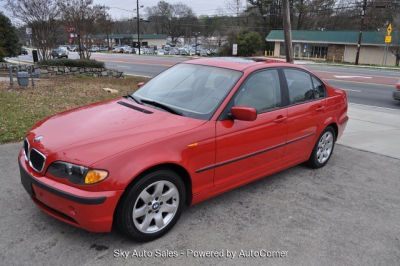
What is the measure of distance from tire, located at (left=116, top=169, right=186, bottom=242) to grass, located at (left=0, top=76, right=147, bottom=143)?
12.7 ft

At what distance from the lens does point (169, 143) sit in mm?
3066

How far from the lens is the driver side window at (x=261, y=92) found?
3798mm

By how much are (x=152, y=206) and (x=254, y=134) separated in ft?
4.71

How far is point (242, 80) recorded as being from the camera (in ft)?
12.5

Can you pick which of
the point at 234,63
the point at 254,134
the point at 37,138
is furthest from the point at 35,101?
the point at 254,134

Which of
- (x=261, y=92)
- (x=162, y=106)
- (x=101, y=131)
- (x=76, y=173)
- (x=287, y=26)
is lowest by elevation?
(x=76, y=173)

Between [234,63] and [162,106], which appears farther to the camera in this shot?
[234,63]

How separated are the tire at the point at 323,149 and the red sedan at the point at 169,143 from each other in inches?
Answer: 8.5

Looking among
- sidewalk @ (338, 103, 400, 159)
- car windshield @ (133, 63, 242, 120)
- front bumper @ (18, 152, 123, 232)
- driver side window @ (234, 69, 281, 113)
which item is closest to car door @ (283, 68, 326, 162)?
driver side window @ (234, 69, 281, 113)

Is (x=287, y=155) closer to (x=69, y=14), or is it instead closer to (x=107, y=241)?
(x=107, y=241)

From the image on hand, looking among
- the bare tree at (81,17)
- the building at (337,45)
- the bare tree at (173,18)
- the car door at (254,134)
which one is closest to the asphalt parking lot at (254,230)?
the car door at (254,134)

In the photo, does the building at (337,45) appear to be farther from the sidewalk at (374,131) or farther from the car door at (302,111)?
the car door at (302,111)

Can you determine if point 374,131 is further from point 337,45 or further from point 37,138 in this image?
point 337,45

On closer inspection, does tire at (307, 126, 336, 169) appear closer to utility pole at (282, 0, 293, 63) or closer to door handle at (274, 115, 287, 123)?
door handle at (274, 115, 287, 123)
